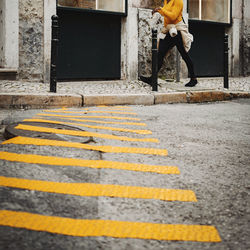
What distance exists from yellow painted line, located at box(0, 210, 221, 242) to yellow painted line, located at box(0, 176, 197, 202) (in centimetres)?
31

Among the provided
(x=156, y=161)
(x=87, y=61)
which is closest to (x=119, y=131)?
(x=156, y=161)

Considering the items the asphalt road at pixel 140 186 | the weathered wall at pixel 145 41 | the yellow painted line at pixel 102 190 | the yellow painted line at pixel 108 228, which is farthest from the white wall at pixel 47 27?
the yellow painted line at pixel 108 228

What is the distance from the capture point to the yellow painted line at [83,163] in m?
2.49

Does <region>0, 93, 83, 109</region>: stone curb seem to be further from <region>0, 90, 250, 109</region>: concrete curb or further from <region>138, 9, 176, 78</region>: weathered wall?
<region>138, 9, 176, 78</region>: weathered wall

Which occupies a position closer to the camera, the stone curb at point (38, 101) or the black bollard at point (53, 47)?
the stone curb at point (38, 101)

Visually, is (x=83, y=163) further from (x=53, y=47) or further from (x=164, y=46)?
(x=164, y=46)

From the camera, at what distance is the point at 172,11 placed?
740cm

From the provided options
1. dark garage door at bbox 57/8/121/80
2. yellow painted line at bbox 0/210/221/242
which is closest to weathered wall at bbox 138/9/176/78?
dark garage door at bbox 57/8/121/80

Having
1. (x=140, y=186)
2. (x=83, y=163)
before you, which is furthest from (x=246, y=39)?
(x=140, y=186)

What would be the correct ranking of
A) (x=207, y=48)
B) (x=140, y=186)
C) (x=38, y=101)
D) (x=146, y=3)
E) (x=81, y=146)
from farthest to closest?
1. (x=207, y=48)
2. (x=146, y=3)
3. (x=38, y=101)
4. (x=81, y=146)
5. (x=140, y=186)

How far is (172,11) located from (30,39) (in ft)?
10.1

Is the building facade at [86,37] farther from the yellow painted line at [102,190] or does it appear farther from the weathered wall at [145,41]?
the yellow painted line at [102,190]

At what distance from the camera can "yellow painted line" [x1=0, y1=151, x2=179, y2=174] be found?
2486 mm

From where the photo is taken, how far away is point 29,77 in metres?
7.95
